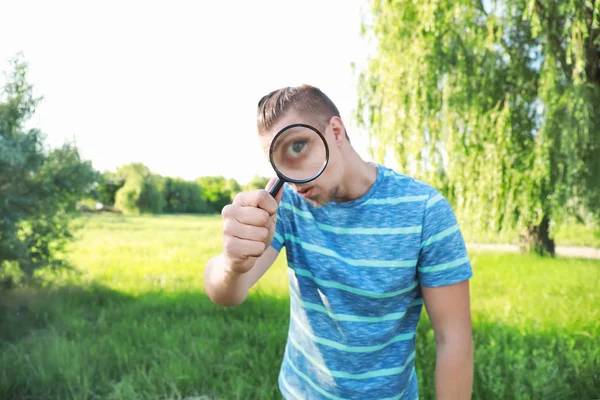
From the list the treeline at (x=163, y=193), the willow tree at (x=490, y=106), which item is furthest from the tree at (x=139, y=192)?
the willow tree at (x=490, y=106)

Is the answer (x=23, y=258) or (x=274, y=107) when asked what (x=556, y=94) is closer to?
(x=274, y=107)

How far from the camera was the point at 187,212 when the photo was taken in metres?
13.3

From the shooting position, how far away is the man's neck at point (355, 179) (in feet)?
4.74

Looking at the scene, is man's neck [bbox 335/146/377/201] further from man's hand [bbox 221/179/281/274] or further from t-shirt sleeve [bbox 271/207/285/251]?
→ man's hand [bbox 221/179/281/274]

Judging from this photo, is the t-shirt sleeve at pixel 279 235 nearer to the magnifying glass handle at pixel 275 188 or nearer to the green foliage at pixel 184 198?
the magnifying glass handle at pixel 275 188

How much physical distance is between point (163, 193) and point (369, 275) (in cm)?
1210

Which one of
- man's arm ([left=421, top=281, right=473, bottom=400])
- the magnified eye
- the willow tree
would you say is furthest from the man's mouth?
the willow tree

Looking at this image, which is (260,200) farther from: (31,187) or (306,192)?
(31,187)

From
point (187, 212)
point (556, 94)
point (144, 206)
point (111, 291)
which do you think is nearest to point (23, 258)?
point (111, 291)

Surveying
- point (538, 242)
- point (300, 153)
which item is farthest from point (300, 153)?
point (538, 242)

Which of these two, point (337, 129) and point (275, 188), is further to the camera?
point (337, 129)

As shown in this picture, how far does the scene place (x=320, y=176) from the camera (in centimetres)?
139

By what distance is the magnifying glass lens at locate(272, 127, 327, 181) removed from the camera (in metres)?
1.32

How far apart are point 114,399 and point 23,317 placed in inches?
83.3
